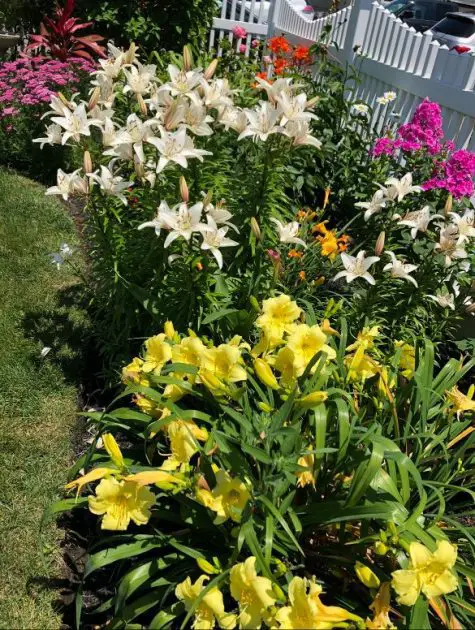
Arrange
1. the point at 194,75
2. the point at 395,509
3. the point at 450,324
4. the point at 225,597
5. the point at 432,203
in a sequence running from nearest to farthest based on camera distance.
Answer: the point at 395,509
the point at 225,597
the point at 194,75
the point at 450,324
the point at 432,203

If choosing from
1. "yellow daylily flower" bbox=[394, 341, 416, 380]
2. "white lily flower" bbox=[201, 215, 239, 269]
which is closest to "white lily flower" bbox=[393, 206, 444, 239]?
"yellow daylily flower" bbox=[394, 341, 416, 380]

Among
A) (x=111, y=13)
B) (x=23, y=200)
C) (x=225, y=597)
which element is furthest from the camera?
Result: (x=111, y=13)

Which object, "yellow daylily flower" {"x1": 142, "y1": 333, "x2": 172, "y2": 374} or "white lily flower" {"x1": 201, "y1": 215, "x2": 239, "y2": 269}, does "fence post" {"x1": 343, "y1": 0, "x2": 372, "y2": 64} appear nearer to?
"white lily flower" {"x1": 201, "y1": 215, "x2": 239, "y2": 269}

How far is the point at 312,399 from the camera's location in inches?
73.9

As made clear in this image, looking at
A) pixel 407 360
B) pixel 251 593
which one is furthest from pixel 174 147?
pixel 251 593

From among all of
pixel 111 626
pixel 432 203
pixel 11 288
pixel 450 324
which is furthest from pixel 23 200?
pixel 111 626

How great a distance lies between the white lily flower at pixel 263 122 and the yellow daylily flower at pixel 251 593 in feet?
5.26

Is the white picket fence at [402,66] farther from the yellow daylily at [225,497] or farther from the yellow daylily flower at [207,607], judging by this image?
the yellow daylily flower at [207,607]

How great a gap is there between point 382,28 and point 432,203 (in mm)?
3114

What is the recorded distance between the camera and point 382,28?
227 inches

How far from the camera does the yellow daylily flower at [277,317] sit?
2.07m

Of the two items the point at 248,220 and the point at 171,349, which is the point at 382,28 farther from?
the point at 171,349

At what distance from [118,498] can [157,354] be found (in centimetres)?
57

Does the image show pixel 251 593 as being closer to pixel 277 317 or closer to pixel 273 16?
pixel 277 317
